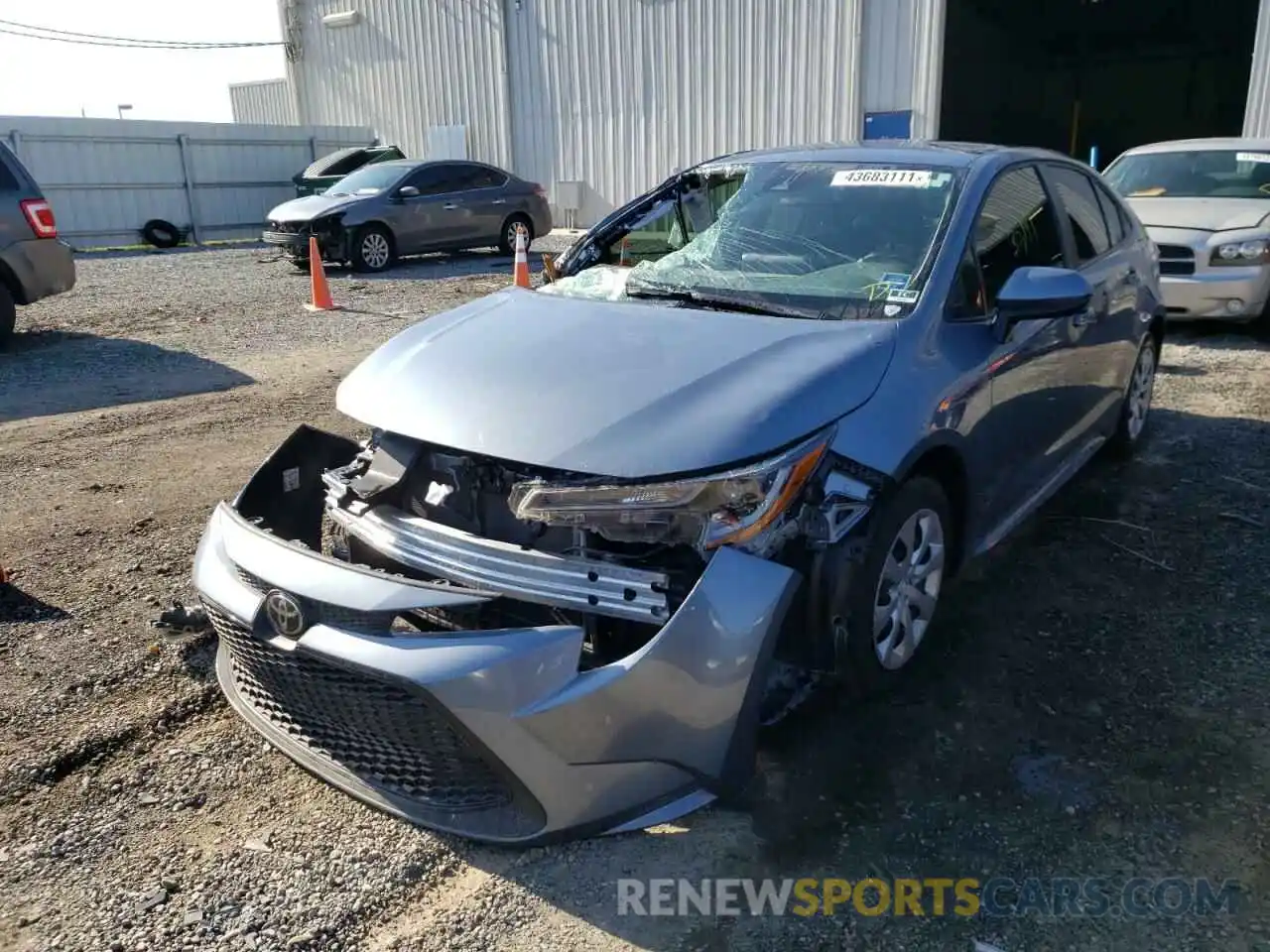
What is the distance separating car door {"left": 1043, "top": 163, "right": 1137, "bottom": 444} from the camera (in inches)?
169

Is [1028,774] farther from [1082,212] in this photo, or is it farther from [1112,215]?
[1112,215]

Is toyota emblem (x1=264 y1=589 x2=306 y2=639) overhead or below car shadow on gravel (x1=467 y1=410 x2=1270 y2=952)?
overhead

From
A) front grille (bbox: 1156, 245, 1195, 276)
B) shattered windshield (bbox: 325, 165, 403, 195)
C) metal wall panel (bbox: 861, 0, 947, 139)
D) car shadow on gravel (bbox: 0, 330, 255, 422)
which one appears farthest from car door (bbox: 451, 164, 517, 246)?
front grille (bbox: 1156, 245, 1195, 276)

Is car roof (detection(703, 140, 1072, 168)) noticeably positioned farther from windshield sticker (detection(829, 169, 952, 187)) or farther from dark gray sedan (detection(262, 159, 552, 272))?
dark gray sedan (detection(262, 159, 552, 272))

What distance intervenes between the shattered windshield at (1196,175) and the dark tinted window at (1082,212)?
5568mm

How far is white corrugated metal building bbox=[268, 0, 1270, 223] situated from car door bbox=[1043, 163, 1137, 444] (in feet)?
37.1

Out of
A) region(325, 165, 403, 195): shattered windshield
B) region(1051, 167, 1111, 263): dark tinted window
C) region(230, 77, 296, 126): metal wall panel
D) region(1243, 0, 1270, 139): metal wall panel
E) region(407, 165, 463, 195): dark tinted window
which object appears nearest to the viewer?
region(1051, 167, 1111, 263): dark tinted window

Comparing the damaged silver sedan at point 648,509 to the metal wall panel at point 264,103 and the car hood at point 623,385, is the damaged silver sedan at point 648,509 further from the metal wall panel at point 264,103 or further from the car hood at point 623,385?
the metal wall panel at point 264,103

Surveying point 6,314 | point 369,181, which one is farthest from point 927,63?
point 6,314

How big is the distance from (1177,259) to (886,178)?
6.07 meters

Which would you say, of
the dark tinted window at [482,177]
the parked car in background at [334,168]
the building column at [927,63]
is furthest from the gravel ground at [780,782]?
the parked car in background at [334,168]

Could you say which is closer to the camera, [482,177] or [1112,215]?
[1112,215]

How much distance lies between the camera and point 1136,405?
5496 mm

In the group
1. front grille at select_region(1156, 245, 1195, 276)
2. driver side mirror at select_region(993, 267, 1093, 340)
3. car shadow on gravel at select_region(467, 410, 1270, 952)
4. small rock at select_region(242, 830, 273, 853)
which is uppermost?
driver side mirror at select_region(993, 267, 1093, 340)
